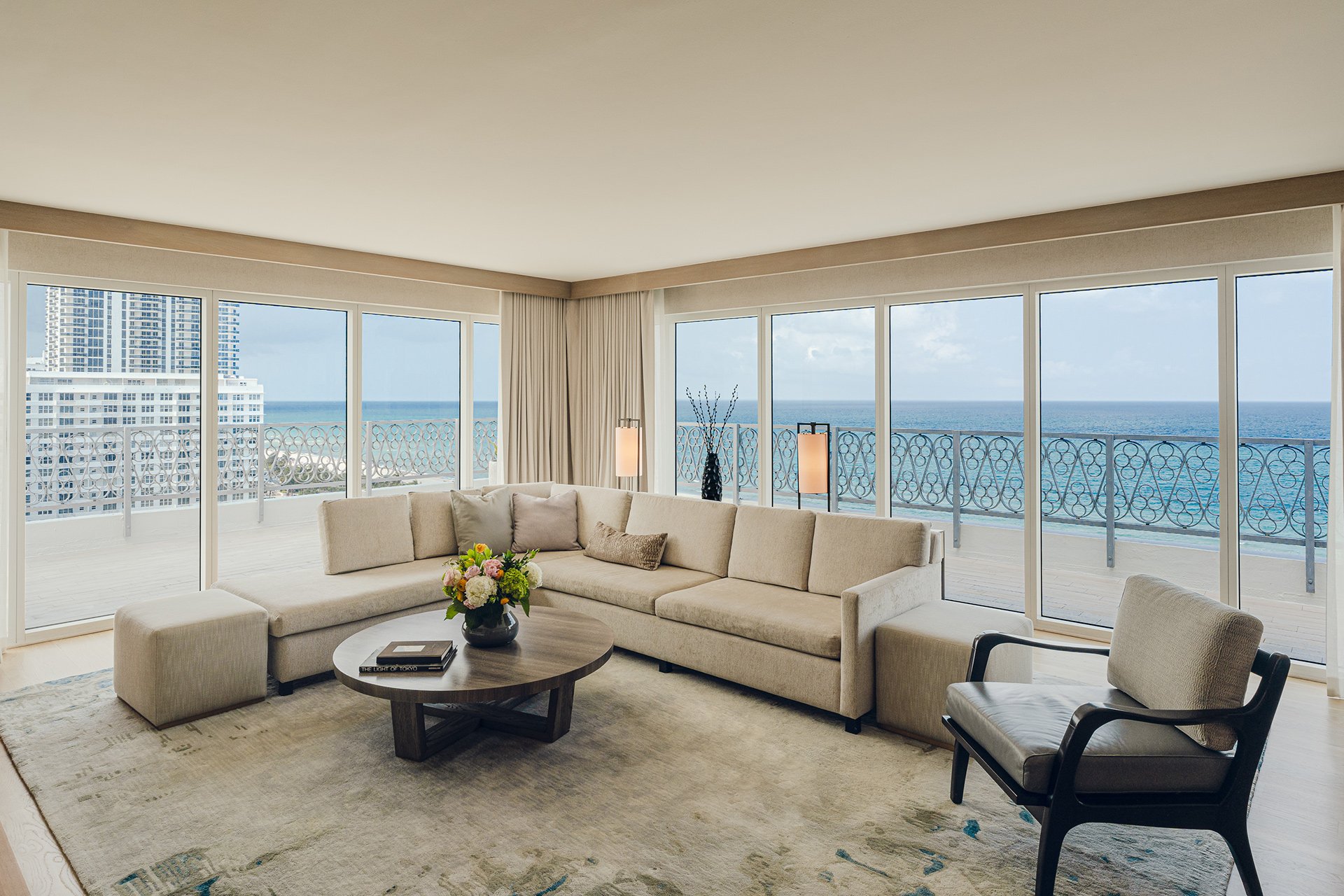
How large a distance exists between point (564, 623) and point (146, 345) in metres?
3.64

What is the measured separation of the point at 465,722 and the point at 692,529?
1957 millimetres

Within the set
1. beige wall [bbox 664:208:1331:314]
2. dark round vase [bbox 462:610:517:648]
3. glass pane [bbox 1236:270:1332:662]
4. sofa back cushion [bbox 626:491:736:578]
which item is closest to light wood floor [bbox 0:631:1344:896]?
glass pane [bbox 1236:270:1332:662]

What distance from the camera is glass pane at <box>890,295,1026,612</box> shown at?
5.22m

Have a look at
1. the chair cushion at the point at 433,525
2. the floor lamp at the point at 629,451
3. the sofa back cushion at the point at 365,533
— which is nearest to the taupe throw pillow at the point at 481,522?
the chair cushion at the point at 433,525

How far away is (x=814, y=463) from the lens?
4.93 m

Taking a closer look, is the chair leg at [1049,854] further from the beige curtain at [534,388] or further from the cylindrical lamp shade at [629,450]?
the beige curtain at [534,388]

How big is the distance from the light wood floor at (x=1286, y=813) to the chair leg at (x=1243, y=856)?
0.17 meters

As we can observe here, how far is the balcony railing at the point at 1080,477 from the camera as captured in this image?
4289 millimetres

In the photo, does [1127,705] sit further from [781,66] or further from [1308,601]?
[1308,601]

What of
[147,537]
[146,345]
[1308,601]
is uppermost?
[146,345]

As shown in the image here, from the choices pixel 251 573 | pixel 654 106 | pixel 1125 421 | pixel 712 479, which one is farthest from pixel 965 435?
pixel 251 573

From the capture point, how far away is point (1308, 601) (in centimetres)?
479

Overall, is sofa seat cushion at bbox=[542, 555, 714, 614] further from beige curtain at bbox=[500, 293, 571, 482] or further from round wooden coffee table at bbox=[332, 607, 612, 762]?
beige curtain at bbox=[500, 293, 571, 482]

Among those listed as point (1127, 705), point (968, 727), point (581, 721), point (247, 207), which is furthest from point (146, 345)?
point (1127, 705)
